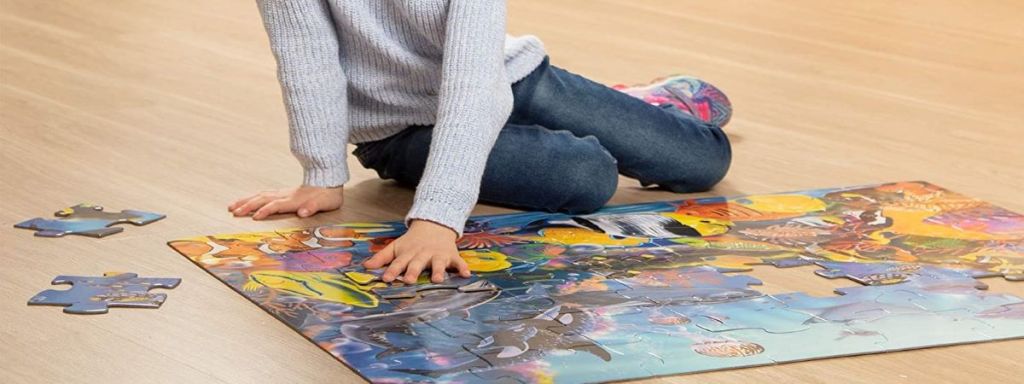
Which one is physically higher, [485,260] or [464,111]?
[464,111]

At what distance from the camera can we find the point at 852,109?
8.25 ft

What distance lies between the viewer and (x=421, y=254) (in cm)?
148

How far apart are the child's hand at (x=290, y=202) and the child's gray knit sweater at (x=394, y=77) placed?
0.01 m

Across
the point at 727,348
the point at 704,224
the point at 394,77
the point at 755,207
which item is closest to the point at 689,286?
the point at 727,348

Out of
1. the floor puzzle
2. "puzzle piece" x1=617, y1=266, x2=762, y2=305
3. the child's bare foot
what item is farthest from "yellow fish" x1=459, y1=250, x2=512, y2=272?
the child's bare foot

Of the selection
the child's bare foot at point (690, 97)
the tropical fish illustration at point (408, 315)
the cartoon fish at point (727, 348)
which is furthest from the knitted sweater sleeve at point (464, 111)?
the child's bare foot at point (690, 97)

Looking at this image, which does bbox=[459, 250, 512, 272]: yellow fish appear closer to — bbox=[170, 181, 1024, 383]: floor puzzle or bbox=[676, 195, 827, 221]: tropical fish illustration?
bbox=[170, 181, 1024, 383]: floor puzzle

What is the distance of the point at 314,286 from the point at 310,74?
353 mm

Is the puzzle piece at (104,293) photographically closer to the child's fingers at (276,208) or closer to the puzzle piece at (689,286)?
the child's fingers at (276,208)

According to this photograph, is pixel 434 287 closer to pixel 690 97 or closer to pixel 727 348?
pixel 727 348

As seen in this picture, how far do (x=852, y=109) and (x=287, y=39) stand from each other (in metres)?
1.20

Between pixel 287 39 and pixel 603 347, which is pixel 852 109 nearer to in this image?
pixel 287 39

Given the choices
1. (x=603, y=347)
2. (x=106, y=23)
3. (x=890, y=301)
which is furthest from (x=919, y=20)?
(x=603, y=347)

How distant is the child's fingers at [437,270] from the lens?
146 cm
